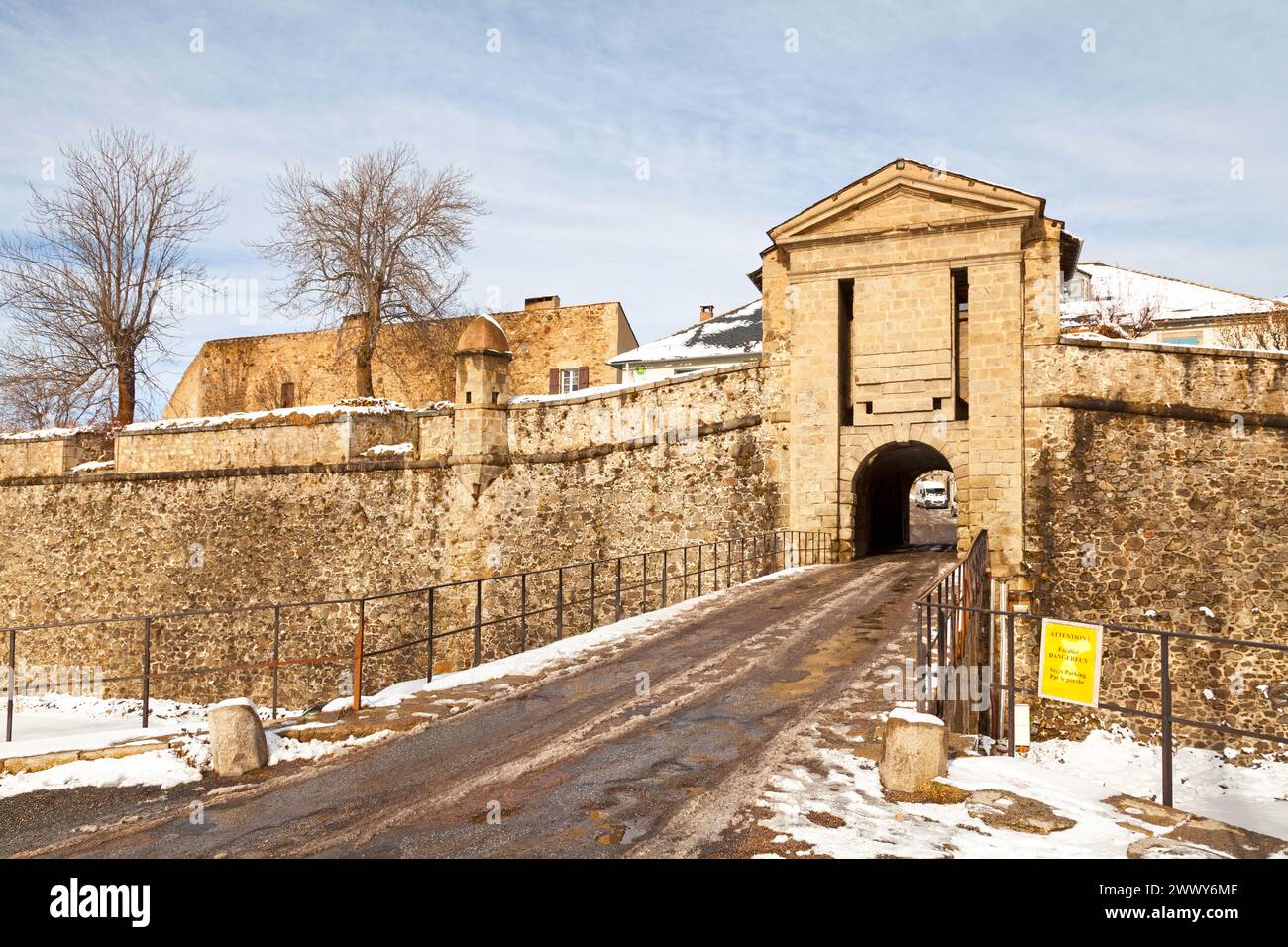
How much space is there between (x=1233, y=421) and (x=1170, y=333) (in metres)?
16.9

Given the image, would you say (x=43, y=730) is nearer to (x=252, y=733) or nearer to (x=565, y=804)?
(x=252, y=733)

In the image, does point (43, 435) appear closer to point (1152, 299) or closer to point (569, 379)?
point (569, 379)

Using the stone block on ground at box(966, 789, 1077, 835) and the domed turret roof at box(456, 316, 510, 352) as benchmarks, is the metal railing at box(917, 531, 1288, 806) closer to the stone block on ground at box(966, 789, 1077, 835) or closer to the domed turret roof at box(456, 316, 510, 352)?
the stone block on ground at box(966, 789, 1077, 835)

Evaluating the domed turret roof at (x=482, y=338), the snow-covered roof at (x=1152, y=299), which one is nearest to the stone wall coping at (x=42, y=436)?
the domed turret roof at (x=482, y=338)

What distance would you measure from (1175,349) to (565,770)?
16174 millimetres

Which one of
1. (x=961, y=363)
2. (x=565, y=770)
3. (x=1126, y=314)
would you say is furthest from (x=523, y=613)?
(x=1126, y=314)

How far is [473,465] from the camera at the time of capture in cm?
2400

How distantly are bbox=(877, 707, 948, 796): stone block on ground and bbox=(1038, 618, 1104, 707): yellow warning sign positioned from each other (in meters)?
1.35

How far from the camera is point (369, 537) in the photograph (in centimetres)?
2461

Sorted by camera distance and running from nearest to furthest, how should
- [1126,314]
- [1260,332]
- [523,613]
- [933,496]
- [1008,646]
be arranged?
[1008,646] → [523,613] → [1260,332] → [1126,314] → [933,496]
